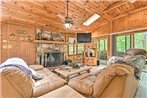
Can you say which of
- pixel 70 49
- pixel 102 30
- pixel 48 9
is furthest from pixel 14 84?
pixel 102 30

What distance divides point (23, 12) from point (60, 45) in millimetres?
3021

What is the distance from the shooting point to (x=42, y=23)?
5461mm

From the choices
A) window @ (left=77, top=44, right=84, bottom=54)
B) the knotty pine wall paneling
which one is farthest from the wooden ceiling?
window @ (left=77, top=44, right=84, bottom=54)

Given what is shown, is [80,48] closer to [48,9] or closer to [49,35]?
[49,35]

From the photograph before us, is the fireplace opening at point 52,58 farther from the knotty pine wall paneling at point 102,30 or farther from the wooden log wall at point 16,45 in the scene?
the knotty pine wall paneling at point 102,30

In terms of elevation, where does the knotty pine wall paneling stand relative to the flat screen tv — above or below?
above

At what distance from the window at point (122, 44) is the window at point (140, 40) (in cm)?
36

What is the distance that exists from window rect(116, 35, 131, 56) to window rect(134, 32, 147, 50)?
14.3 inches

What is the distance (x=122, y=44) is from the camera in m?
7.04

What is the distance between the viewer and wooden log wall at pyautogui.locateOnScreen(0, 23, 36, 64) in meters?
4.57

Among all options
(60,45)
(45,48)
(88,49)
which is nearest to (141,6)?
(88,49)

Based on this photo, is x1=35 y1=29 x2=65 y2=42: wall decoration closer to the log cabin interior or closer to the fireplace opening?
the log cabin interior

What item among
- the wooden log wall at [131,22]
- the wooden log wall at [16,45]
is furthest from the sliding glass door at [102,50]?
the wooden log wall at [16,45]

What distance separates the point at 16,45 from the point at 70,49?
337 cm
